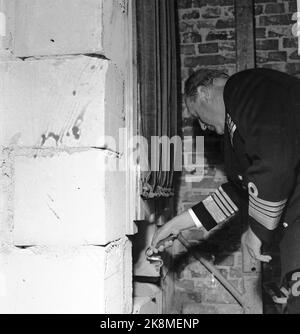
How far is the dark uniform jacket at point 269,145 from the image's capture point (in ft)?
5.39

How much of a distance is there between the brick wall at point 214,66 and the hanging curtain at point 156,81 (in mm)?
723

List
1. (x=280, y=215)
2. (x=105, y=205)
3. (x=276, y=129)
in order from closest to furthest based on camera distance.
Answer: (x=105, y=205) → (x=276, y=129) → (x=280, y=215)

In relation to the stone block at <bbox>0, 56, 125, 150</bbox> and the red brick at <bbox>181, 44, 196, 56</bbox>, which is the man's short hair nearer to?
the stone block at <bbox>0, 56, 125, 150</bbox>

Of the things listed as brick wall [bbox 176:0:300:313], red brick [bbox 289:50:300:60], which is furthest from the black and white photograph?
red brick [bbox 289:50:300:60]

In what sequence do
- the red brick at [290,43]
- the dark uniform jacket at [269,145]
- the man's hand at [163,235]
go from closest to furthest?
the dark uniform jacket at [269,145], the man's hand at [163,235], the red brick at [290,43]

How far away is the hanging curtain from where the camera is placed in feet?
6.28

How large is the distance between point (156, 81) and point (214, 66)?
3.98 ft

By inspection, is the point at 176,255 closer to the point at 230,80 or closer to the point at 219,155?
the point at 219,155

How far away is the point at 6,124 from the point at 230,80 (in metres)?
0.97

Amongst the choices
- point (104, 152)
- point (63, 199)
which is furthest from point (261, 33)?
point (63, 199)

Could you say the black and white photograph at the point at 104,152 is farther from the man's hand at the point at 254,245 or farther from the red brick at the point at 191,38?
the red brick at the point at 191,38

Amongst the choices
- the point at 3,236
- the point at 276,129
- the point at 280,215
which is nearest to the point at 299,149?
the point at 276,129

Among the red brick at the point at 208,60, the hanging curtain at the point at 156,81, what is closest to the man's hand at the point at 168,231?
the hanging curtain at the point at 156,81

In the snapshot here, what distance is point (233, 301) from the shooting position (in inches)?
122
